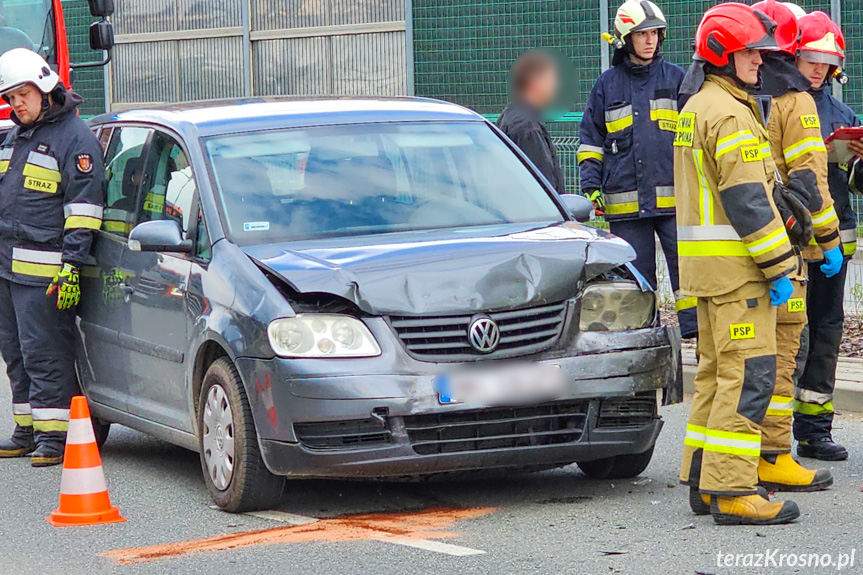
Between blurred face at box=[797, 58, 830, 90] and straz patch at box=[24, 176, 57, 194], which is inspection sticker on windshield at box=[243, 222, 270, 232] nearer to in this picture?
straz patch at box=[24, 176, 57, 194]

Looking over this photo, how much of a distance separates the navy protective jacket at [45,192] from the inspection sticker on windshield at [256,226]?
4.68 feet

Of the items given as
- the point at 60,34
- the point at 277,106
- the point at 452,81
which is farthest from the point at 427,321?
the point at 452,81

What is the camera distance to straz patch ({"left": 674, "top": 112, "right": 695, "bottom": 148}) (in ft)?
18.6

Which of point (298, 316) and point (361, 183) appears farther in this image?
point (361, 183)

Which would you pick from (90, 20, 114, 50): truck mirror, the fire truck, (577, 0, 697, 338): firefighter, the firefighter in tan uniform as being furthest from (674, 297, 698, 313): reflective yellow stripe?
(90, 20, 114, 50): truck mirror

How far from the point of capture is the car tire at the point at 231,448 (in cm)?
600

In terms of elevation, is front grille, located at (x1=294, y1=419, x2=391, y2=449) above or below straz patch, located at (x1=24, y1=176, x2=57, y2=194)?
below

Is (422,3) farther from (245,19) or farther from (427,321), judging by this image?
(427,321)

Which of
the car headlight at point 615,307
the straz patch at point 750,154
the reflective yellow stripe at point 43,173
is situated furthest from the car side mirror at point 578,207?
the reflective yellow stripe at point 43,173

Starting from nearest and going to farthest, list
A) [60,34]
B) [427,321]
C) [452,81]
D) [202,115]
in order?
[427,321]
[202,115]
[60,34]
[452,81]

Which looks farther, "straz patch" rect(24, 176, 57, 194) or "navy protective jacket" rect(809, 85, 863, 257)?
"straz patch" rect(24, 176, 57, 194)

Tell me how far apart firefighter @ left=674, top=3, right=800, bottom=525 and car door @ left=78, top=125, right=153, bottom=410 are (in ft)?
9.19

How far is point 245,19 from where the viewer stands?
19.7 m

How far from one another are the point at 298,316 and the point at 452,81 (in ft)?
39.2
